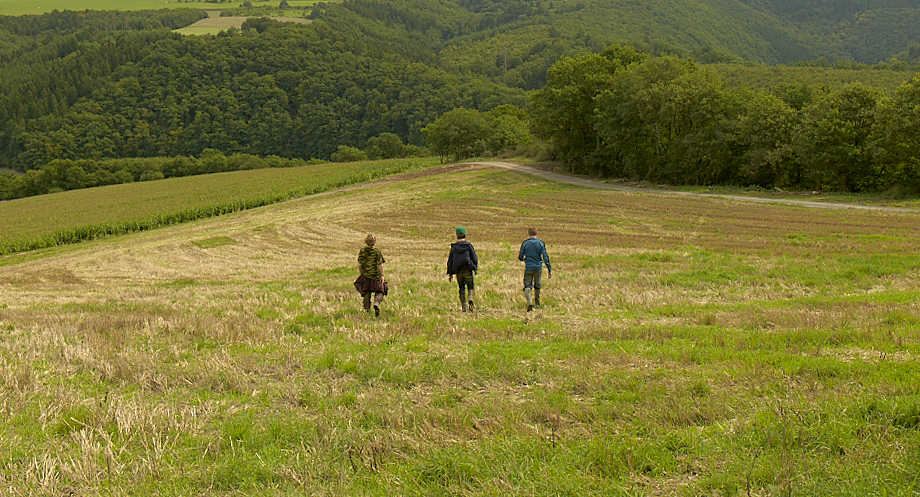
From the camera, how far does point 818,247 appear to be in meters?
23.2

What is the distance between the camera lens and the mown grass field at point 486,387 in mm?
5316

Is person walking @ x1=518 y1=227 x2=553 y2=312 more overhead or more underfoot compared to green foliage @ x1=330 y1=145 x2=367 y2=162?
more underfoot

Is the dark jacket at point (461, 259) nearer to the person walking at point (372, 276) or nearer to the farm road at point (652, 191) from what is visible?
the person walking at point (372, 276)

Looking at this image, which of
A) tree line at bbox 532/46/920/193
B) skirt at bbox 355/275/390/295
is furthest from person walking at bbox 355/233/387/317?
tree line at bbox 532/46/920/193

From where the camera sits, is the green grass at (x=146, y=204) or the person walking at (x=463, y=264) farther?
the green grass at (x=146, y=204)

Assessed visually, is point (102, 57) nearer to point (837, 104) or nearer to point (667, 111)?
point (667, 111)

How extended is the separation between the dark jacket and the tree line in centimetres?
3850

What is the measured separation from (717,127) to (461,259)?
45090 millimetres

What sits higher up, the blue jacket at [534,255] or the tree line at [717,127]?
the tree line at [717,127]

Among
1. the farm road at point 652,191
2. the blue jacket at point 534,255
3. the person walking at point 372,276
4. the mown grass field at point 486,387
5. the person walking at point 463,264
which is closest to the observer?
the mown grass field at point 486,387

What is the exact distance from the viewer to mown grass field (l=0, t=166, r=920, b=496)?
5316mm

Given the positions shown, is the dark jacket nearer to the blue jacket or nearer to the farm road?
the blue jacket

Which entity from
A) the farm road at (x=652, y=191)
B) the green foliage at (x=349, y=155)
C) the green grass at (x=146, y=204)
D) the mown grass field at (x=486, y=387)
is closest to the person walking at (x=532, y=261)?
the mown grass field at (x=486, y=387)

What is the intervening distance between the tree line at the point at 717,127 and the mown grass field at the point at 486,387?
1090 inches
